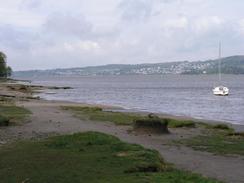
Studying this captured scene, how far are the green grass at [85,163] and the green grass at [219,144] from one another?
15.5 feet

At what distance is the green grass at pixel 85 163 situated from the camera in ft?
42.3

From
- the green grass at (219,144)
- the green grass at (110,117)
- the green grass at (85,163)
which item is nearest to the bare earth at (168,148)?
the green grass at (219,144)

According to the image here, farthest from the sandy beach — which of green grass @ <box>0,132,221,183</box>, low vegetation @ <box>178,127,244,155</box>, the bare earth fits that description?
green grass @ <box>0,132,221,183</box>

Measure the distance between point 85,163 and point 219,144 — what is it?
9.91m

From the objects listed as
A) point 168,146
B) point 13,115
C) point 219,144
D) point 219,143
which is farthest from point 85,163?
point 13,115

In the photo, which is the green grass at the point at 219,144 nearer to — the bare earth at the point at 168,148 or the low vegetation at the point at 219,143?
the low vegetation at the point at 219,143

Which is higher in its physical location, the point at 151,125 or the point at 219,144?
the point at 151,125

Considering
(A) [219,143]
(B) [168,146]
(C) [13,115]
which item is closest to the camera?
(B) [168,146]

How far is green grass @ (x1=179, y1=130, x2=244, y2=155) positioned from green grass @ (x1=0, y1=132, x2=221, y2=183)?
4718mm

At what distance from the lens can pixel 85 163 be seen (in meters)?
15.3

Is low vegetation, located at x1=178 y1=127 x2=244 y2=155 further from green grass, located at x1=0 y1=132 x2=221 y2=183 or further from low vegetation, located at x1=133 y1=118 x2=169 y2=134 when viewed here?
green grass, located at x1=0 y1=132 x2=221 y2=183

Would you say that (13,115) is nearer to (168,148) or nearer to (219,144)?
(168,148)

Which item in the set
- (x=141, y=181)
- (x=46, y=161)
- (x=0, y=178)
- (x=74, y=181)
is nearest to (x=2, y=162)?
(x=46, y=161)

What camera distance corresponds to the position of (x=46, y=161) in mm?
15742
